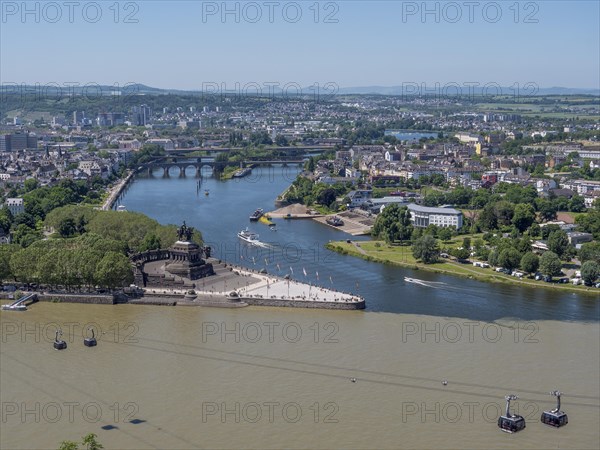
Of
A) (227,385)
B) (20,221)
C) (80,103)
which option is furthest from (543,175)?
(80,103)

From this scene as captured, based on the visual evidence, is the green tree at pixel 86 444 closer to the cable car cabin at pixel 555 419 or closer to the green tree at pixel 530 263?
the cable car cabin at pixel 555 419

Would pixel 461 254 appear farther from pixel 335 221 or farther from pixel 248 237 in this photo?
pixel 335 221

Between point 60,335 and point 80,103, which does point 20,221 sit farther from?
point 80,103

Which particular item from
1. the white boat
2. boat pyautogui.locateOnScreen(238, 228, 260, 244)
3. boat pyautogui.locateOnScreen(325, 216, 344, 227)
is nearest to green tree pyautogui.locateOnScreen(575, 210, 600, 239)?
boat pyautogui.locateOnScreen(325, 216, 344, 227)

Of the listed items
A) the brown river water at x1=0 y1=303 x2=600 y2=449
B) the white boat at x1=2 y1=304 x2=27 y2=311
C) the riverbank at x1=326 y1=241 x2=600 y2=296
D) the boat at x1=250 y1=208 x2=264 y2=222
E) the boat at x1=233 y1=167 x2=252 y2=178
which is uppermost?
the white boat at x1=2 y1=304 x2=27 y2=311

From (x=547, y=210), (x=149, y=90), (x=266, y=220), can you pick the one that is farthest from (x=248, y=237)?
(x=149, y=90)

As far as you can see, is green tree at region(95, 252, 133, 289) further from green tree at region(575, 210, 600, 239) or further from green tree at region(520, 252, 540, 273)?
green tree at region(575, 210, 600, 239)
